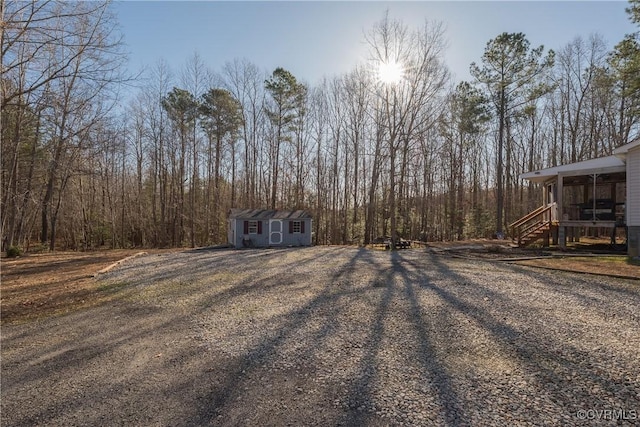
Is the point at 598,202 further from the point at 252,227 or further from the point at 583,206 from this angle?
the point at 252,227

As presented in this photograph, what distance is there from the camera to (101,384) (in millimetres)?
3311

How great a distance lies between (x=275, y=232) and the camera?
1878 centimetres

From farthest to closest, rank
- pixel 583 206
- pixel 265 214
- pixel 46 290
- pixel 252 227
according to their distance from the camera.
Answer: pixel 265 214
pixel 252 227
pixel 583 206
pixel 46 290

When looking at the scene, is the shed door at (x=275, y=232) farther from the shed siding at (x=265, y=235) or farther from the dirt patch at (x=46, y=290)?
the dirt patch at (x=46, y=290)

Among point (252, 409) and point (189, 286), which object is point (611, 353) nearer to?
point (252, 409)

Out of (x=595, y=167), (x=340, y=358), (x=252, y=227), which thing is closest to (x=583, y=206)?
(x=595, y=167)

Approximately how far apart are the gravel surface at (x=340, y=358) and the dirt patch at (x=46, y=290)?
81 centimetres

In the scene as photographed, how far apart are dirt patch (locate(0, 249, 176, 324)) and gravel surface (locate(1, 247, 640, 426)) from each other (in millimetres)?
813

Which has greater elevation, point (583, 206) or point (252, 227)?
point (583, 206)

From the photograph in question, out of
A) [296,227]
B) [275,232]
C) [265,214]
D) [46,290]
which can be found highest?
[265,214]

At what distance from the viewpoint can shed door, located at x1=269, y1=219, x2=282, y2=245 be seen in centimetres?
1872

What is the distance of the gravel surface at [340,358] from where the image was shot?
8.83ft

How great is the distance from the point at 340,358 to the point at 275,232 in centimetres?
1539

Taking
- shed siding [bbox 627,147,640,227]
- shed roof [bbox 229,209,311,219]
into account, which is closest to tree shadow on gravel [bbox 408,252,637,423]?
shed siding [bbox 627,147,640,227]
